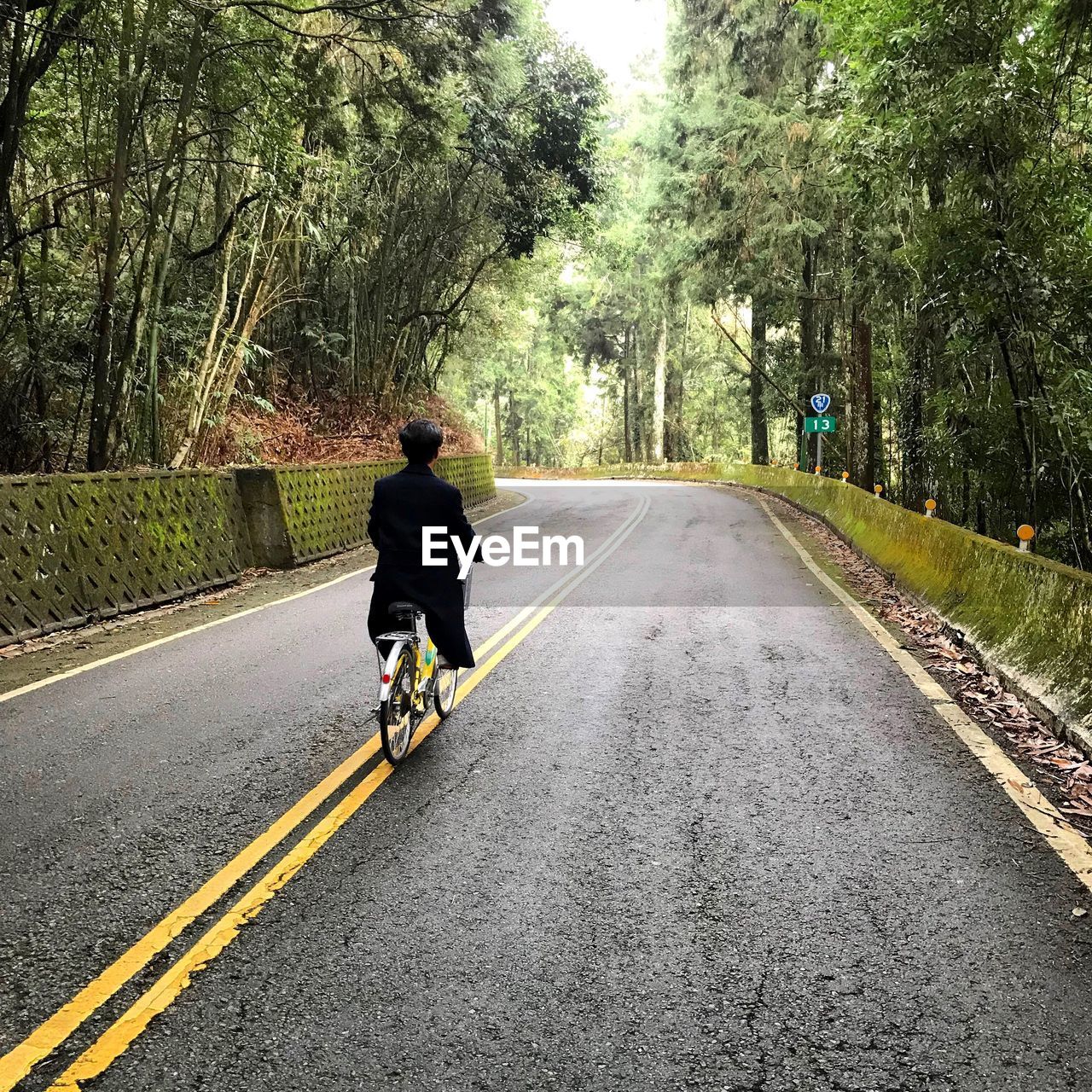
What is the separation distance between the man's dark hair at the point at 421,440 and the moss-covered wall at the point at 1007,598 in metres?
3.99

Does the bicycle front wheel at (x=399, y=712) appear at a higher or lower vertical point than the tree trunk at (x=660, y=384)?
lower

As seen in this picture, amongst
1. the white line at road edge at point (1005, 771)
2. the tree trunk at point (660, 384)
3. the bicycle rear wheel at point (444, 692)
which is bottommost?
the white line at road edge at point (1005, 771)

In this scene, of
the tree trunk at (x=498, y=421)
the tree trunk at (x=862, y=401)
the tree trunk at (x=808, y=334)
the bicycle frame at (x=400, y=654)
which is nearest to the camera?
the bicycle frame at (x=400, y=654)

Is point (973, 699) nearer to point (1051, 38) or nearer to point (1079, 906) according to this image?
point (1079, 906)

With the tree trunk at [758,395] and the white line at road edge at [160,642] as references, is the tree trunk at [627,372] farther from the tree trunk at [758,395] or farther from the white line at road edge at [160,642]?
the white line at road edge at [160,642]

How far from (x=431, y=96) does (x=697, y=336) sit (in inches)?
1552

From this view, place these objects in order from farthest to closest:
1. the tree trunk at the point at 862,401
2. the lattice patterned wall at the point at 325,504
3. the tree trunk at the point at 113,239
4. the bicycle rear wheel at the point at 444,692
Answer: the tree trunk at the point at 862,401 → the lattice patterned wall at the point at 325,504 → the tree trunk at the point at 113,239 → the bicycle rear wheel at the point at 444,692

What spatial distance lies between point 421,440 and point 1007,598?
4.79 metres

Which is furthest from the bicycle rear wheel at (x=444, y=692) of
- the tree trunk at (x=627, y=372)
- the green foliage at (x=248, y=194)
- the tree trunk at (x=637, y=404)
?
the tree trunk at (x=627, y=372)

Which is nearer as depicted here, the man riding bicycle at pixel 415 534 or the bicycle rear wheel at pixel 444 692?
the man riding bicycle at pixel 415 534

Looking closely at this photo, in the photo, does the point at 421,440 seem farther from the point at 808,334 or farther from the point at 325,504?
the point at 808,334

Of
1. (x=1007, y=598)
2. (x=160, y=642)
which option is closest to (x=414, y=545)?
(x=160, y=642)

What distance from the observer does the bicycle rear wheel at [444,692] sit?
633 cm

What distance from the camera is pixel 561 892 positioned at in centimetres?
395
